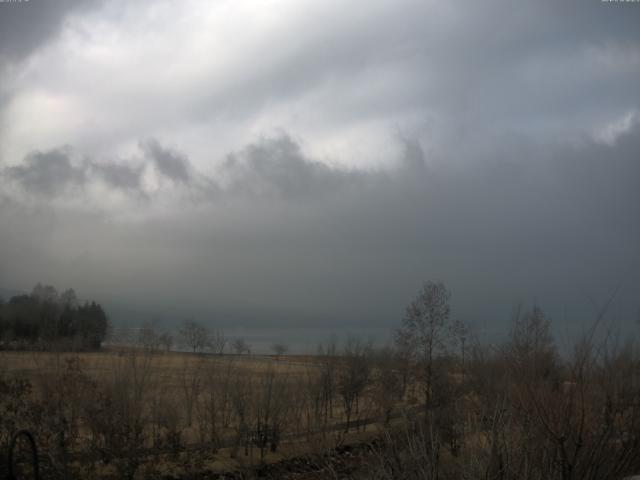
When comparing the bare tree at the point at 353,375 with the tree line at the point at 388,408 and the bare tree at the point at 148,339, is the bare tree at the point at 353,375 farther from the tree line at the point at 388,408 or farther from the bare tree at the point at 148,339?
the bare tree at the point at 148,339

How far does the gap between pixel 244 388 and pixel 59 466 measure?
15203mm

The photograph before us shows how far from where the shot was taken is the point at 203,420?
31.1 m

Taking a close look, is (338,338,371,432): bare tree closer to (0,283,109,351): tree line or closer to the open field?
the open field

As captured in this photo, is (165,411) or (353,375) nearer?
(165,411)

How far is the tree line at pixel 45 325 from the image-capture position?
74.4 ft

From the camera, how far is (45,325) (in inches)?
943

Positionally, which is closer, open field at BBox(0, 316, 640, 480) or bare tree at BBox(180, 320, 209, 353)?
open field at BBox(0, 316, 640, 480)

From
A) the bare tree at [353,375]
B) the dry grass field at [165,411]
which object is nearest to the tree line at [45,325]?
→ the dry grass field at [165,411]

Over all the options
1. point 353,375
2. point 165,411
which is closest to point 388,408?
point 353,375

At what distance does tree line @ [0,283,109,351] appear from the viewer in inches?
893

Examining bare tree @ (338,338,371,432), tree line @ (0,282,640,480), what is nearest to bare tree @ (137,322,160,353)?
tree line @ (0,282,640,480)

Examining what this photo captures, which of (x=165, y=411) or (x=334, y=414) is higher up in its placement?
(x=165, y=411)

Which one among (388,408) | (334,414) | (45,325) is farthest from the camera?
(334,414)

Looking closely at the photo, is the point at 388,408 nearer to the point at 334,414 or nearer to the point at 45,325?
the point at 334,414
